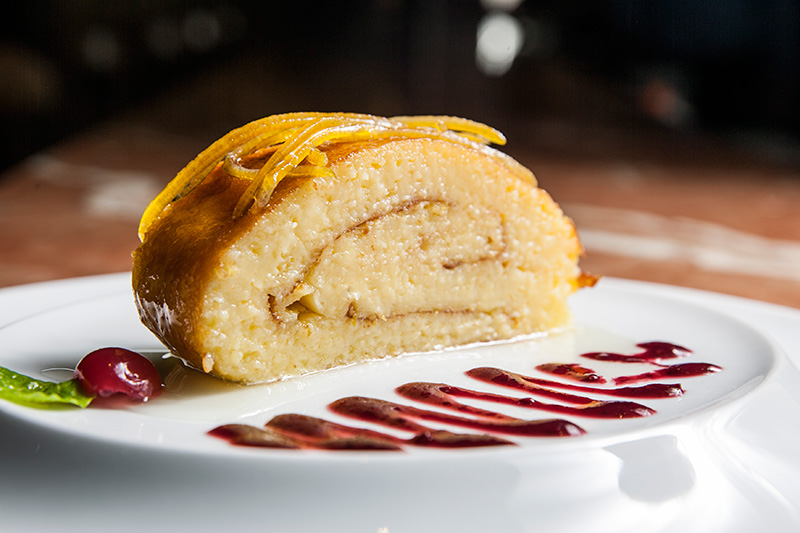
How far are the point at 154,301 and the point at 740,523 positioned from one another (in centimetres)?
124

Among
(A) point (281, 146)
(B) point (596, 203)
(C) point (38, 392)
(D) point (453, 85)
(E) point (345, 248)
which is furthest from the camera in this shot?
(D) point (453, 85)

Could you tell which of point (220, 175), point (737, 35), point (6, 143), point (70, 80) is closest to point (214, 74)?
point (70, 80)

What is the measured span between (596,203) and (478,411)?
441 cm

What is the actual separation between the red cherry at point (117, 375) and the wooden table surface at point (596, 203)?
1.94m

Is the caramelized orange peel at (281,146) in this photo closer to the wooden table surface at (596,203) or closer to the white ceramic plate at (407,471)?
the white ceramic plate at (407,471)

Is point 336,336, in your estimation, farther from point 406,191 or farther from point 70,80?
point 70,80

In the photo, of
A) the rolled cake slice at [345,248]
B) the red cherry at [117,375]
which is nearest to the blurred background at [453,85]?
the rolled cake slice at [345,248]

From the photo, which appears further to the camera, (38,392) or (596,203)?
(596,203)

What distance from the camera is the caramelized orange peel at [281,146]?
1772 mm

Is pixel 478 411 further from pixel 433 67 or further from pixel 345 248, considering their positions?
pixel 433 67

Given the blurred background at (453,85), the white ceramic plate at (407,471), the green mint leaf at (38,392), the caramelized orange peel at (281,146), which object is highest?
the blurred background at (453,85)

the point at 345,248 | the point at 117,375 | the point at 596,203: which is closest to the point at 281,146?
the point at 345,248

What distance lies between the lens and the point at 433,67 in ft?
31.0

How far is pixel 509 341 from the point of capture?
7.19 ft
